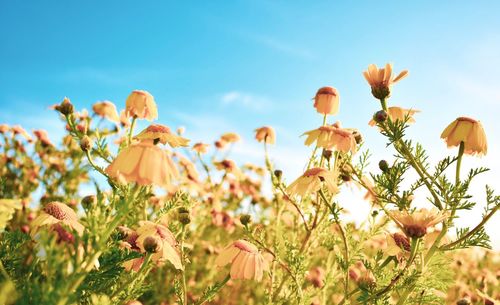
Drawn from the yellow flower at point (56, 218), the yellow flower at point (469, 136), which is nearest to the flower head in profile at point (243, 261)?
the yellow flower at point (56, 218)

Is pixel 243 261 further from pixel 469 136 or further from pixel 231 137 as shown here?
pixel 231 137

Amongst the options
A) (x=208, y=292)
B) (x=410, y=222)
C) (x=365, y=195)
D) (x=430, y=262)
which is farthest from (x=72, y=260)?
(x=365, y=195)

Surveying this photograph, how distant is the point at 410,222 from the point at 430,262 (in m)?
0.33

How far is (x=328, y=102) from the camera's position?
2.47 metres

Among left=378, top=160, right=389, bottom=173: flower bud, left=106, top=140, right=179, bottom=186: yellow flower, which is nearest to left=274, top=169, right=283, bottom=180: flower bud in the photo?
left=378, top=160, right=389, bottom=173: flower bud

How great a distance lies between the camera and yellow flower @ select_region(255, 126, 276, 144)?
3.48 meters

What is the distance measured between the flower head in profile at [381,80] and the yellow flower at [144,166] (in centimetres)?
101

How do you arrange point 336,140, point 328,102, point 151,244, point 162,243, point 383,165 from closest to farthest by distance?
point 151,244 → point 162,243 → point 383,165 → point 336,140 → point 328,102

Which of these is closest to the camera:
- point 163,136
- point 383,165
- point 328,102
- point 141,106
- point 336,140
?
point 383,165

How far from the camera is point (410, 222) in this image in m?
1.44

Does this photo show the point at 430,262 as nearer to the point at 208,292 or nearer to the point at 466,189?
the point at 466,189

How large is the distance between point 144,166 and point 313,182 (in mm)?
1026

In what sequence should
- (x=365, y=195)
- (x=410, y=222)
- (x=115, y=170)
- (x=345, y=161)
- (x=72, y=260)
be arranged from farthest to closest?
(x=365, y=195), (x=345, y=161), (x=410, y=222), (x=115, y=170), (x=72, y=260)

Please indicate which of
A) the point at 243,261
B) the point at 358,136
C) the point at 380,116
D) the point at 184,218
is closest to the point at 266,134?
the point at 358,136
